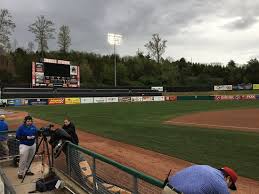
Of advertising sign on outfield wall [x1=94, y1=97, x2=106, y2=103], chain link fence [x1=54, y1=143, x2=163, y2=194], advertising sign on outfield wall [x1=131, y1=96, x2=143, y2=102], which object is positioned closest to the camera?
chain link fence [x1=54, y1=143, x2=163, y2=194]

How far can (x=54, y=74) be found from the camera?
54.6 meters

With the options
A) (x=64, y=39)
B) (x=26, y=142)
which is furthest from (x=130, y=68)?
(x=26, y=142)

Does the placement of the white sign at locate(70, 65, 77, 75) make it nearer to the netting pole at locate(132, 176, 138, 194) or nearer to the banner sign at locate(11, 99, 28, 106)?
the banner sign at locate(11, 99, 28, 106)

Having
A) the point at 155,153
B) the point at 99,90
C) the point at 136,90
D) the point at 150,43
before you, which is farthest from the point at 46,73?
the point at 150,43

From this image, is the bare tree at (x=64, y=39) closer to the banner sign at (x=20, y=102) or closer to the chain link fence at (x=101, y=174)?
the banner sign at (x=20, y=102)

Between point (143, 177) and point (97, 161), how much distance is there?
2.11m

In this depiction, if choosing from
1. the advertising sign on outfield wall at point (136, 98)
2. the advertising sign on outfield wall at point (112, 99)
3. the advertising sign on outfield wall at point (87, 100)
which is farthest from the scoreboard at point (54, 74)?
the advertising sign on outfield wall at point (136, 98)

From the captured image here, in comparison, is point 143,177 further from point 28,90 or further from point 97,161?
point 28,90

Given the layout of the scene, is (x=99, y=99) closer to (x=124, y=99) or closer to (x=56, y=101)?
Answer: (x=124, y=99)

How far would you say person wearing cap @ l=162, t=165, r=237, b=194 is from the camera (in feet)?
10.6

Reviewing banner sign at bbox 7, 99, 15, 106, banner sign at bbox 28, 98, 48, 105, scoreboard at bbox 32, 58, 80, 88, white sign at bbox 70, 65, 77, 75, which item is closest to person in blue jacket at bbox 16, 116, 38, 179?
scoreboard at bbox 32, 58, 80, 88

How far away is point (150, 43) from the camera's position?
4552 inches

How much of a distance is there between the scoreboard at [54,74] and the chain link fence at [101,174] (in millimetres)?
45158

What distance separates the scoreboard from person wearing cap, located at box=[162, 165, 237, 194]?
51.4m
